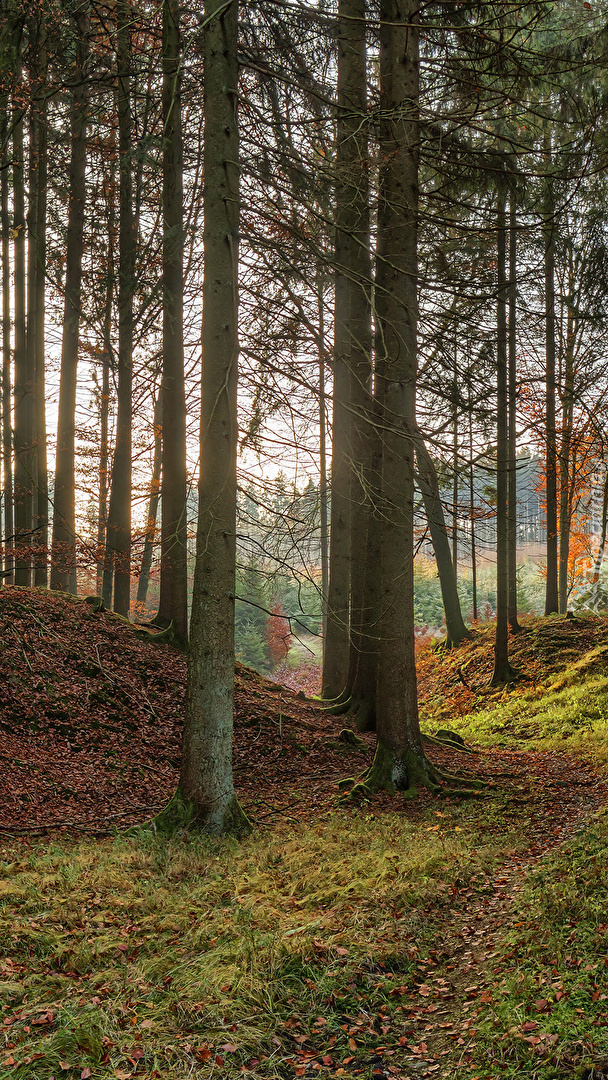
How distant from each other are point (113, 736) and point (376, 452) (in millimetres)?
5232

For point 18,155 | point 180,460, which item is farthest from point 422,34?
point 18,155

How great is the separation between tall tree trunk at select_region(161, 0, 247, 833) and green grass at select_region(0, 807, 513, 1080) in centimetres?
55

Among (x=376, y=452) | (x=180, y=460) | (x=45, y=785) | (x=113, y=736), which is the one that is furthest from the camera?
(x=180, y=460)

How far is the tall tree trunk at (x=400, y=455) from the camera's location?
26.1ft

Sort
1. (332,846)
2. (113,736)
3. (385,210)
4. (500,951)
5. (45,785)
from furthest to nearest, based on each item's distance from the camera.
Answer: (113,736)
(385,210)
(45,785)
(332,846)
(500,951)

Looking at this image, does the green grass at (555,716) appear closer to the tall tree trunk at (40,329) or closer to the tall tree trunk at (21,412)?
the tall tree trunk at (40,329)

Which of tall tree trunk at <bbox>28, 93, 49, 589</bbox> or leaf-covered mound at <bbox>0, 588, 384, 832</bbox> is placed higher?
tall tree trunk at <bbox>28, 93, 49, 589</bbox>

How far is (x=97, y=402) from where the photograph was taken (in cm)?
1912

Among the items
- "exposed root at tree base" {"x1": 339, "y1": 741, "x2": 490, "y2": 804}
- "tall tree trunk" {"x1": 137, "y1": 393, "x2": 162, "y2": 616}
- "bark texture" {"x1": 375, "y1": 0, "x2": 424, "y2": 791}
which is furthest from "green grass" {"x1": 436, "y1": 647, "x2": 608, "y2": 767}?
"tall tree trunk" {"x1": 137, "y1": 393, "x2": 162, "y2": 616}

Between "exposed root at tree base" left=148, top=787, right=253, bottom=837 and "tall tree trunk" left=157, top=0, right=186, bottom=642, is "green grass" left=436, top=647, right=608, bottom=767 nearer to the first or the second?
"exposed root at tree base" left=148, top=787, right=253, bottom=837

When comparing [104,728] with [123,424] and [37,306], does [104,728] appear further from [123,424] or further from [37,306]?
[37,306]

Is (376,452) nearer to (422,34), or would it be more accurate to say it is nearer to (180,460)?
(180,460)

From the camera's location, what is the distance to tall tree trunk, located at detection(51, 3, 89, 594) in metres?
13.2

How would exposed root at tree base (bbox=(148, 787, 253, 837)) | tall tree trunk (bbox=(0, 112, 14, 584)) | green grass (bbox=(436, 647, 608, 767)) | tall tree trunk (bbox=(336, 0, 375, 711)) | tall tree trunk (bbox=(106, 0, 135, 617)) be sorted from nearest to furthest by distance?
exposed root at tree base (bbox=(148, 787, 253, 837))
tall tree trunk (bbox=(336, 0, 375, 711))
green grass (bbox=(436, 647, 608, 767))
tall tree trunk (bbox=(106, 0, 135, 617))
tall tree trunk (bbox=(0, 112, 14, 584))
